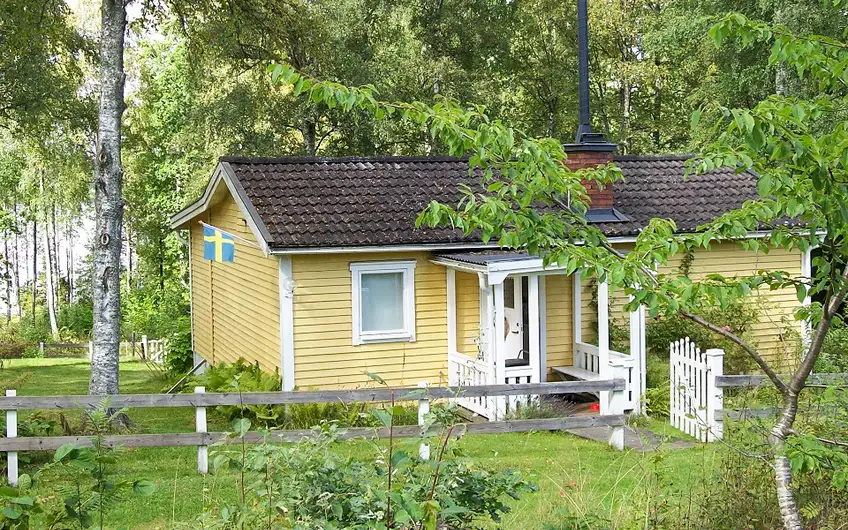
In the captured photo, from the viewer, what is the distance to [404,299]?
609 inches

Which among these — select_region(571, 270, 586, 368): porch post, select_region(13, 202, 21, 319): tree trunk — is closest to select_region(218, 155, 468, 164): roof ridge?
select_region(571, 270, 586, 368): porch post

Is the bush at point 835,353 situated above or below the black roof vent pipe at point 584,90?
below

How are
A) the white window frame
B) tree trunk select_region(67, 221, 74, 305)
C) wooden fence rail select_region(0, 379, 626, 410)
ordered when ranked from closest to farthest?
wooden fence rail select_region(0, 379, 626, 410) < the white window frame < tree trunk select_region(67, 221, 74, 305)

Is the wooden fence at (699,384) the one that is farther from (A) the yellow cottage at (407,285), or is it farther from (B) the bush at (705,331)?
(B) the bush at (705,331)

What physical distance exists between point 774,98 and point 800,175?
41 centimetres

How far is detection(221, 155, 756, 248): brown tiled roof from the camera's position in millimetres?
14812

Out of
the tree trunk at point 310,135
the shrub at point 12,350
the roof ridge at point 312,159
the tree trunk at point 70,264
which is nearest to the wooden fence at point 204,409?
the roof ridge at point 312,159

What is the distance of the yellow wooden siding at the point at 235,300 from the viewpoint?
619 inches

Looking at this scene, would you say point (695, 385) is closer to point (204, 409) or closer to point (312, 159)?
point (204, 409)

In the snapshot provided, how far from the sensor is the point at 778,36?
482 cm

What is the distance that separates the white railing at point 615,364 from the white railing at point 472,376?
1840mm

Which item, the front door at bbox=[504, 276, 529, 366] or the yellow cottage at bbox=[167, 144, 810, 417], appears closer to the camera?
the yellow cottage at bbox=[167, 144, 810, 417]

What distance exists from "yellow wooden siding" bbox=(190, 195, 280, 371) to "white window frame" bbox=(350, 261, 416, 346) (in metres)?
1.28

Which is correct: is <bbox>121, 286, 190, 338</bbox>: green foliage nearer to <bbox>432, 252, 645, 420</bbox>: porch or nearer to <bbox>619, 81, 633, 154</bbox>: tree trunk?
<bbox>432, 252, 645, 420</bbox>: porch
